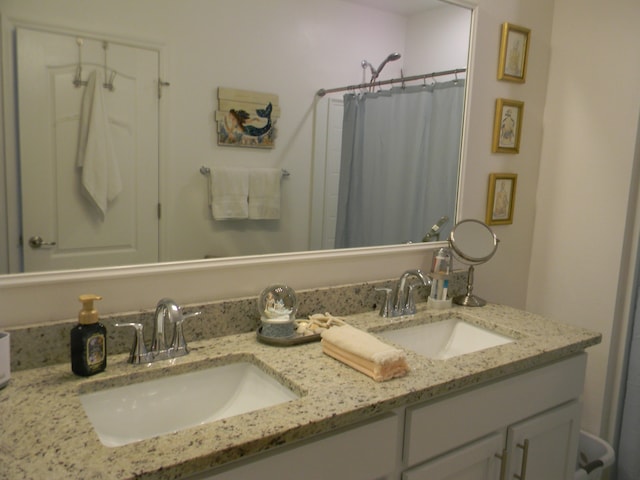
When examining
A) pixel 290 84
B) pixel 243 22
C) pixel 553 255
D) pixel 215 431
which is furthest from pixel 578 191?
pixel 215 431

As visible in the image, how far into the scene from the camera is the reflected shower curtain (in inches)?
68.9

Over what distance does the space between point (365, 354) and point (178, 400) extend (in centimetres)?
44

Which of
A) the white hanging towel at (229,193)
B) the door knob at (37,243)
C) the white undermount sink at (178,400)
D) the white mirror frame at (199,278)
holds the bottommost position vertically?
the white undermount sink at (178,400)

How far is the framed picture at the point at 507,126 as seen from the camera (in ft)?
6.48

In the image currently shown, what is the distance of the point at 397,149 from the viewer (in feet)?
6.29

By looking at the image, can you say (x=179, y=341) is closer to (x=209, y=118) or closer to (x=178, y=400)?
(x=178, y=400)

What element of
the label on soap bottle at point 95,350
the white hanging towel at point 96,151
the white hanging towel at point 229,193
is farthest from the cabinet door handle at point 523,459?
the white hanging towel at point 96,151

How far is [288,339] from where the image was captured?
4.48 feet

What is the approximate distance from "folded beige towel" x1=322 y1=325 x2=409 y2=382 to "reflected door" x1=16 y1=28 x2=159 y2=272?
1.67 feet

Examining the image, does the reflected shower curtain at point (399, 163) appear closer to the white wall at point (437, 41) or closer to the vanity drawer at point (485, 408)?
the white wall at point (437, 41)

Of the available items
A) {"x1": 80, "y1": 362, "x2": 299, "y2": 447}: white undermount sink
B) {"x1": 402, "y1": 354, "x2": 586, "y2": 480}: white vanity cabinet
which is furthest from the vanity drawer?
{"x1": 80, "y1": 362, "x2": 299, "y2": 447}: white undermount sink

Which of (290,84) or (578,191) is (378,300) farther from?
(578,191)

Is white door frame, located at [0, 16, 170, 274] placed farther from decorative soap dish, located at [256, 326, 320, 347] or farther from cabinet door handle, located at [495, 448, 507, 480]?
cabinet door handle, located at [495, 448, 507, 480]

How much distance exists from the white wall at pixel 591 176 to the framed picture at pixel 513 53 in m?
0.17
